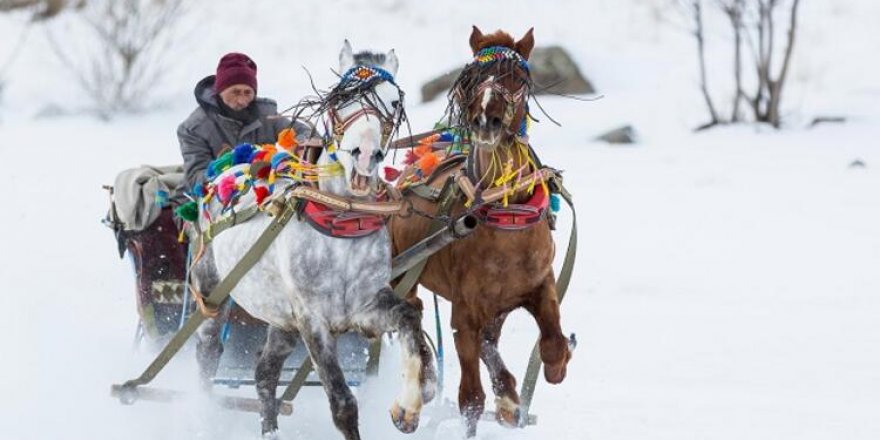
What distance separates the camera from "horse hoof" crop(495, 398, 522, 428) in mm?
5590

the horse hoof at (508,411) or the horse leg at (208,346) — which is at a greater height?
the horse leg at (208,346)

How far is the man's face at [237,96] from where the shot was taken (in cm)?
644

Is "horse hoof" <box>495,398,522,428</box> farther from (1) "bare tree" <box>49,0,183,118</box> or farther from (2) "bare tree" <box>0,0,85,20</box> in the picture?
(2) "bare tree" <box>0,0,85,20</box>

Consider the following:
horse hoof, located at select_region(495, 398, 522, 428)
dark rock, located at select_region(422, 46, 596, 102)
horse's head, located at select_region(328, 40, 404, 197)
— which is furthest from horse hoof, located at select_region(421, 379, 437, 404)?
dark rock, located at select_region(422, 46, 596, 102)

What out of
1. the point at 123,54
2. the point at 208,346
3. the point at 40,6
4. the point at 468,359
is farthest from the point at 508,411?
the point at 40,6

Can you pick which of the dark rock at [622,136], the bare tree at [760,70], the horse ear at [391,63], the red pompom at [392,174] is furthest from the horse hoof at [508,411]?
the bare tree at [760,70]

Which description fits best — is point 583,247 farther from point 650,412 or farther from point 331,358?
point 331,358

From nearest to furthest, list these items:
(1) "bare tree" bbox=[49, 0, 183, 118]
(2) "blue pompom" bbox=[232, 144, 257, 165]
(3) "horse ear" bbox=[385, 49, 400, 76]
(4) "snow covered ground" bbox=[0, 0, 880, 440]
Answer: (3) "horse ear" bbox=[385, 49, 400, 76], (2) "blue pompom" bbox=[232, 144, 257, 165], (4) "snow covered ground" bbox=[0, 0, 880, 440], (1) "bare tree" bbox=[49, 0, 183, 118]

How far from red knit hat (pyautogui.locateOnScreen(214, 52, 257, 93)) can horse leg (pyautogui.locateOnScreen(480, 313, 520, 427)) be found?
1714 mm

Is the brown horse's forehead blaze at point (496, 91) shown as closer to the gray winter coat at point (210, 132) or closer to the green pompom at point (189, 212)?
the gray winter coat at point (210, 132)

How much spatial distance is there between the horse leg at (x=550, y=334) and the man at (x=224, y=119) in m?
1.57

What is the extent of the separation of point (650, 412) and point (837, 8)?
53.4 feet

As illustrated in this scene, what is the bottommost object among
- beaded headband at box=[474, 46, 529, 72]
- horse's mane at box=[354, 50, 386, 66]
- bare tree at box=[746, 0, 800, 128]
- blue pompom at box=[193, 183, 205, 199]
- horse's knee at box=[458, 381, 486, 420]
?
bare tree at box=[746, 0, 800, 128]

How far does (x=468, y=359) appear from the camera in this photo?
546 centimetres
